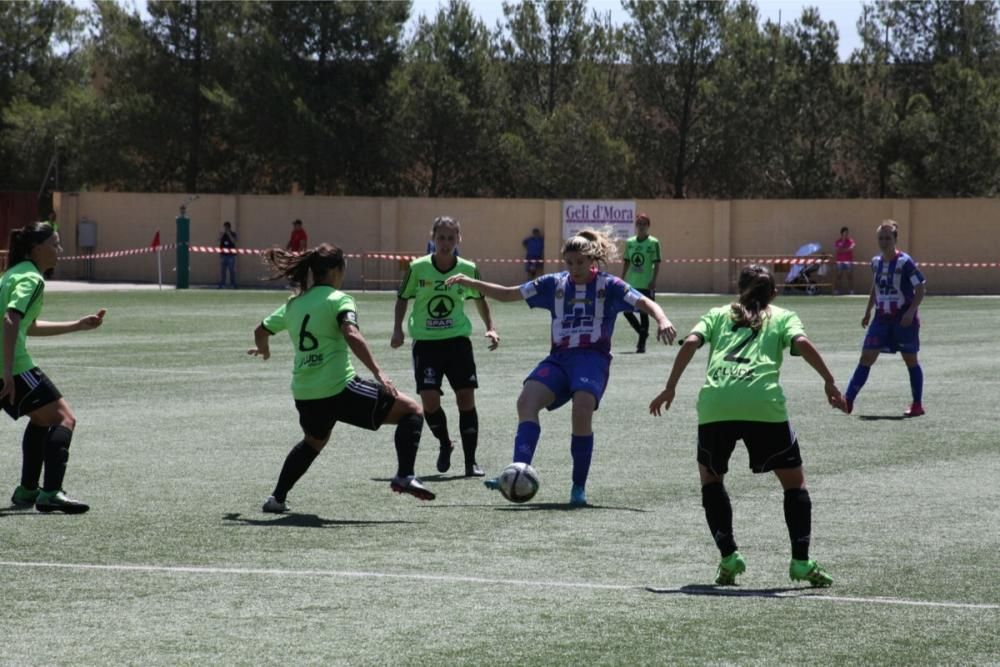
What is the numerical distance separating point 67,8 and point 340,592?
60.9 m

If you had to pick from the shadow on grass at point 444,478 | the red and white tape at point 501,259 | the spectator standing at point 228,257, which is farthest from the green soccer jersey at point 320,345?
the spectator standing at point 228,257

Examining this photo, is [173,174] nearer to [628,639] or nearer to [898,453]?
[898,453]

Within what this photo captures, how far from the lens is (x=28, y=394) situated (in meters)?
10.3

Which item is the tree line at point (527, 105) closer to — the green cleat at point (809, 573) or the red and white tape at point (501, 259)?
the red and white tape at point (501, 259)

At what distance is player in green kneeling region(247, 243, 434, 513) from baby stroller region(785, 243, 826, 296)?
118ft

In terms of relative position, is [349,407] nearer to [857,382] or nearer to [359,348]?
[359,348]

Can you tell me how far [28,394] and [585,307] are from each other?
3428 millimetres

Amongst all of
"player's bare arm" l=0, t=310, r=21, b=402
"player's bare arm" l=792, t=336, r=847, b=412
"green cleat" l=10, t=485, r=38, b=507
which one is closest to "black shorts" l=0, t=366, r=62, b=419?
"player's bare arm" l=0, t=310, r=21, b=402

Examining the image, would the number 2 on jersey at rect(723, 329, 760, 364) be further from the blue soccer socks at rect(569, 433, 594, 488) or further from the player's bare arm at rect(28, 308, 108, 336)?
the player's bare arm at rect(28, 308, 108, 336)

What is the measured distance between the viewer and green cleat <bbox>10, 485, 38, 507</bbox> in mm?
10508

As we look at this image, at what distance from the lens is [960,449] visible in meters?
13.7

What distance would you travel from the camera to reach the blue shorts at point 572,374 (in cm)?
1066

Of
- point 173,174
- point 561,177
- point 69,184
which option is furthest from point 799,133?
point 69,184

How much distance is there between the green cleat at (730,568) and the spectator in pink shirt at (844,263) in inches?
1522
